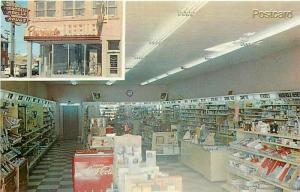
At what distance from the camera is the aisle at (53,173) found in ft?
28.6

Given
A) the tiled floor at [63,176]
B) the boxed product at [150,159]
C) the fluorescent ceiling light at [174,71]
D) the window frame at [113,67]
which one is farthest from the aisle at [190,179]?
the window frame at [113,67]

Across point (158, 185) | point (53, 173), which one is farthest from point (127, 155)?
point (53, 173)

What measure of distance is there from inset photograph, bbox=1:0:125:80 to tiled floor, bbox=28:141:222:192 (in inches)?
205

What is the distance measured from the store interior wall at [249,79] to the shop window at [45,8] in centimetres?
677

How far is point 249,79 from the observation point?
10.6 metres

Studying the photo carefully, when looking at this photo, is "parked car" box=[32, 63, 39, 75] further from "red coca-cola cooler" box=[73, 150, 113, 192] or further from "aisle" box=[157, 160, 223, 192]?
"aisle" box=[157, 160, 223, 192]

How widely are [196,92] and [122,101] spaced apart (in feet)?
15.0

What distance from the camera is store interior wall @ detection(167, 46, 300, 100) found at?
8.49 m

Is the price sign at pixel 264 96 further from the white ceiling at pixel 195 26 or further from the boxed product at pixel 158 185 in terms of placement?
the boxed product at pixel 158 185

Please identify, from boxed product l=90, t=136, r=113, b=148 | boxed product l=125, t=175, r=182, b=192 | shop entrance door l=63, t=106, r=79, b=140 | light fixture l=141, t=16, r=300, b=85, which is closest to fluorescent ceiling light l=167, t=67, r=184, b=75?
light fixture l=141, t=16, r=300, b=85

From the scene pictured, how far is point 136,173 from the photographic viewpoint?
3.47 m

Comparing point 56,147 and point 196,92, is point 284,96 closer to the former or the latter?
point 196,92

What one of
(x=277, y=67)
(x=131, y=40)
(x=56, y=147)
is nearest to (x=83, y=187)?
(x=131, y=40)

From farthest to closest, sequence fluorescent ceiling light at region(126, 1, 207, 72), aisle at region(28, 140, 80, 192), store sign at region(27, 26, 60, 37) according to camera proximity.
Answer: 1. aisle at region(28, 140, 80, 192)
2. fluorescent ceiling light at region(126, 1, 207, 72)
3. store sign at region(27, 26, 60, 37)
